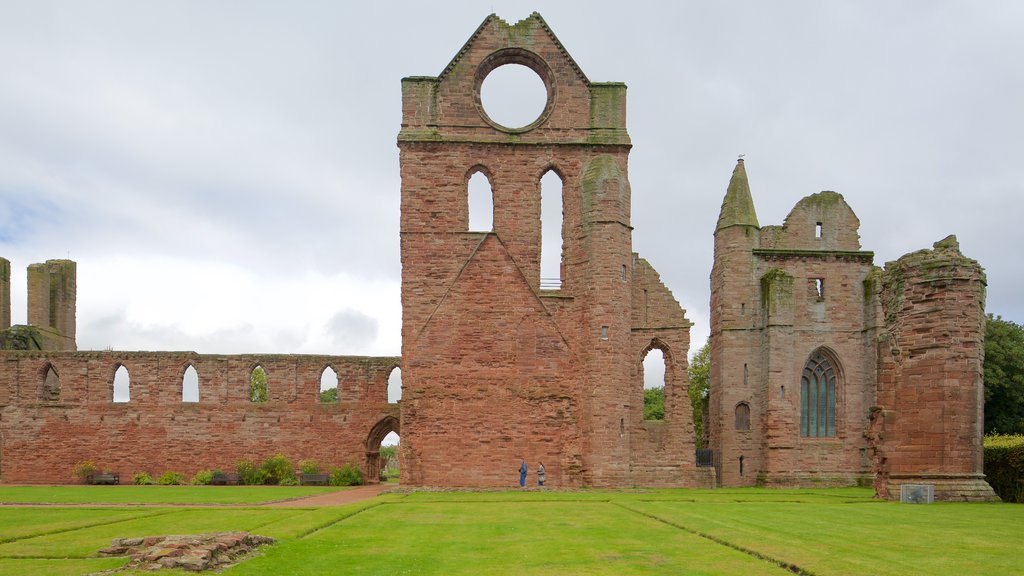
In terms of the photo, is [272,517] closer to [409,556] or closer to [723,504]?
[409,556]

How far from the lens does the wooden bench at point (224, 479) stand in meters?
30.9

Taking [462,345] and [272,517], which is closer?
[272,517]

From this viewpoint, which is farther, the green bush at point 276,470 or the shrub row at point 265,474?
the green bush at point 276,470

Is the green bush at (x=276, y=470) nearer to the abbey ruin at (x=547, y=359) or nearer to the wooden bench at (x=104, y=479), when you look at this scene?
the abbey ruin at (x=547, y=359)

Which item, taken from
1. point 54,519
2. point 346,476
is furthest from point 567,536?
point 346,476

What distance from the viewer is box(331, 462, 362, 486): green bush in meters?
30.4

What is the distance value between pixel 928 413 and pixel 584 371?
10323mm

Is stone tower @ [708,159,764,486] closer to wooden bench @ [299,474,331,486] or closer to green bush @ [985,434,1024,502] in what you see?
green bush @ [985,434,1024,502]

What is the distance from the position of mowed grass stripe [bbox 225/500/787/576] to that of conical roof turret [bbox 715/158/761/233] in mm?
18329

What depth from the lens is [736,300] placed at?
31203 millimetres

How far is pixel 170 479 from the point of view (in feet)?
102

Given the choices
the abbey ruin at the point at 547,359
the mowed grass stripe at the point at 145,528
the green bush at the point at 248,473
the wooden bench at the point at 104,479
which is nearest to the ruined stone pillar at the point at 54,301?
the abbey ruin at the point at 547,359

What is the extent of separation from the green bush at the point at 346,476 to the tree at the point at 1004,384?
2653cm

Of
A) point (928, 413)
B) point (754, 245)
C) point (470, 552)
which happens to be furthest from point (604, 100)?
point (470, 552)
